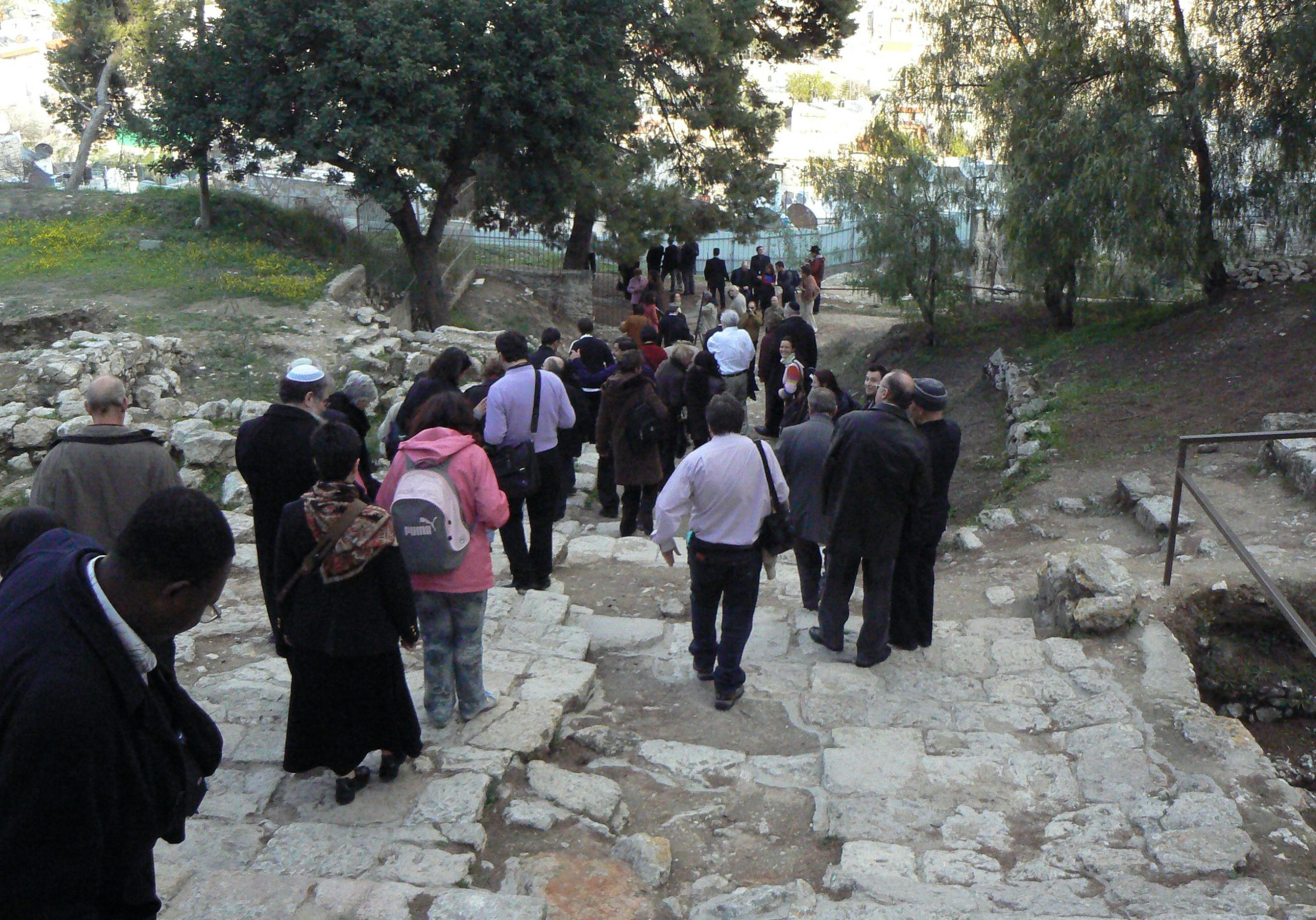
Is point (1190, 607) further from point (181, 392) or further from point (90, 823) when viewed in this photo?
point (181, 392)

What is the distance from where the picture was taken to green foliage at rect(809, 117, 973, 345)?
18.0 meters

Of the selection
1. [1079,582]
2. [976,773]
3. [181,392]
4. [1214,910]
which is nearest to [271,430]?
[976,773]

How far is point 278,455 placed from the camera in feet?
17.2

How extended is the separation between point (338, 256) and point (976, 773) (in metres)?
17.8

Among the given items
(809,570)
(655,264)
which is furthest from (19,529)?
(655,264)

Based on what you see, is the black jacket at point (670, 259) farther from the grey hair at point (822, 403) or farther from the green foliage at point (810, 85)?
the green foliage at point (810, 85)

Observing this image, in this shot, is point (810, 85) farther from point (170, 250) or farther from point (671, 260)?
point (170, 250)

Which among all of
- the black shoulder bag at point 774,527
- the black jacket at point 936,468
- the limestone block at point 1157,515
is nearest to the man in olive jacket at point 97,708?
the black shoulder bag at point 774,527

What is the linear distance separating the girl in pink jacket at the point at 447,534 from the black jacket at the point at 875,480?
2.09m

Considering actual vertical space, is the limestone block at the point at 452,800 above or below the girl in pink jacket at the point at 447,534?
below

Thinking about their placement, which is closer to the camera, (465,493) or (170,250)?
(465,493)

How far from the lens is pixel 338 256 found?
2034cm

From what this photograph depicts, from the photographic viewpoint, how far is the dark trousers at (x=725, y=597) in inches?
220

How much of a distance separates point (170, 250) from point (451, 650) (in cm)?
1584
